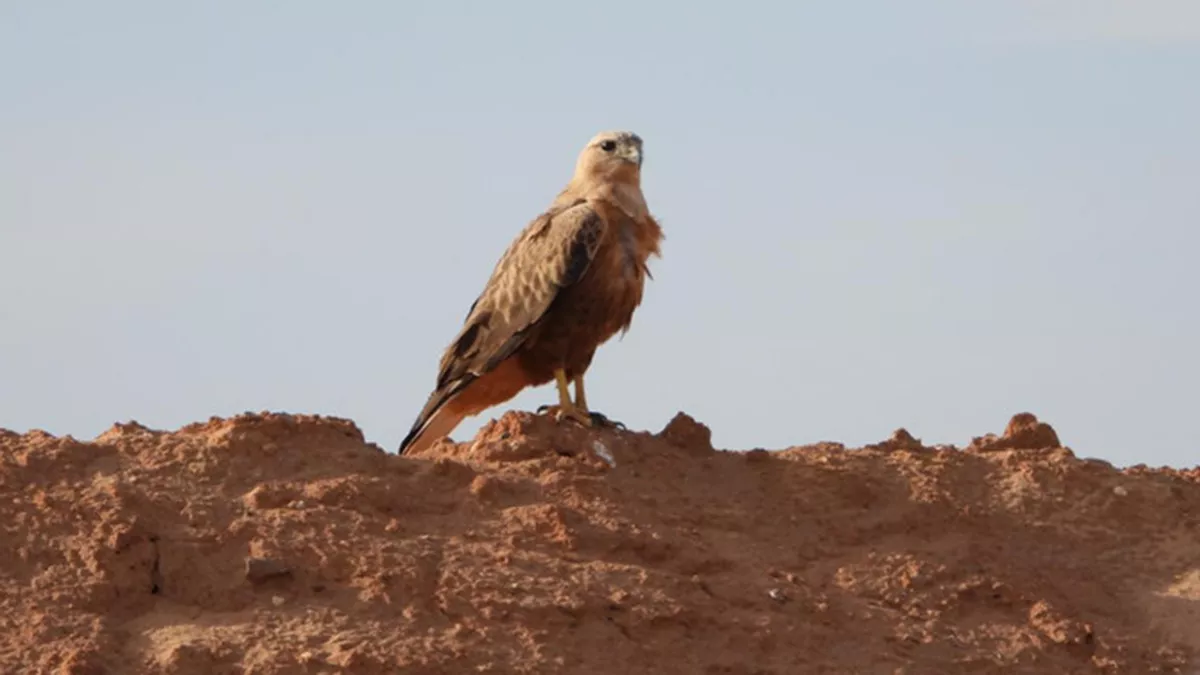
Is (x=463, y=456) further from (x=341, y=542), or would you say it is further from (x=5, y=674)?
(x=5, y=674)

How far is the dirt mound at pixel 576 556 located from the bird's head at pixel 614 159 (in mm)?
2851

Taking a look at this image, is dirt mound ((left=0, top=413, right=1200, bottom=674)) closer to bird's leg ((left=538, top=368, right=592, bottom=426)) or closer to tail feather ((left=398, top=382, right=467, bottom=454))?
bird's leg ((left=538, top=368, right=592, bottom=426))

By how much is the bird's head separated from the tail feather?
1.57 metres

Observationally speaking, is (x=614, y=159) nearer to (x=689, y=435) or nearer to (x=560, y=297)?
(x=560, y=297)

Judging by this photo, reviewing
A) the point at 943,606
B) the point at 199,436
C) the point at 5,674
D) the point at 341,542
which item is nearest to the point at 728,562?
the point at 943,606

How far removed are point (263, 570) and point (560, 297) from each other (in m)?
4.11

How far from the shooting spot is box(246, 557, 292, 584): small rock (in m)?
9.13

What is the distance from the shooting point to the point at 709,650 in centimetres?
934

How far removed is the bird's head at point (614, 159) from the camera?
1346 cm

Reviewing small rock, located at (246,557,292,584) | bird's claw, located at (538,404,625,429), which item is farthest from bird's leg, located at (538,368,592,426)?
small rock, located at (246,557,292,584)

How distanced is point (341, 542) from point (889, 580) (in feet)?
8.06

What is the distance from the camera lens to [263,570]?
30.0ft

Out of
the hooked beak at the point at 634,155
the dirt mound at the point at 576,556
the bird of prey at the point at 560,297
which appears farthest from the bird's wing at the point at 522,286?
the dirt mound at the point at 576,556

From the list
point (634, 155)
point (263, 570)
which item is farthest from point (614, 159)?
point (263, 570)
